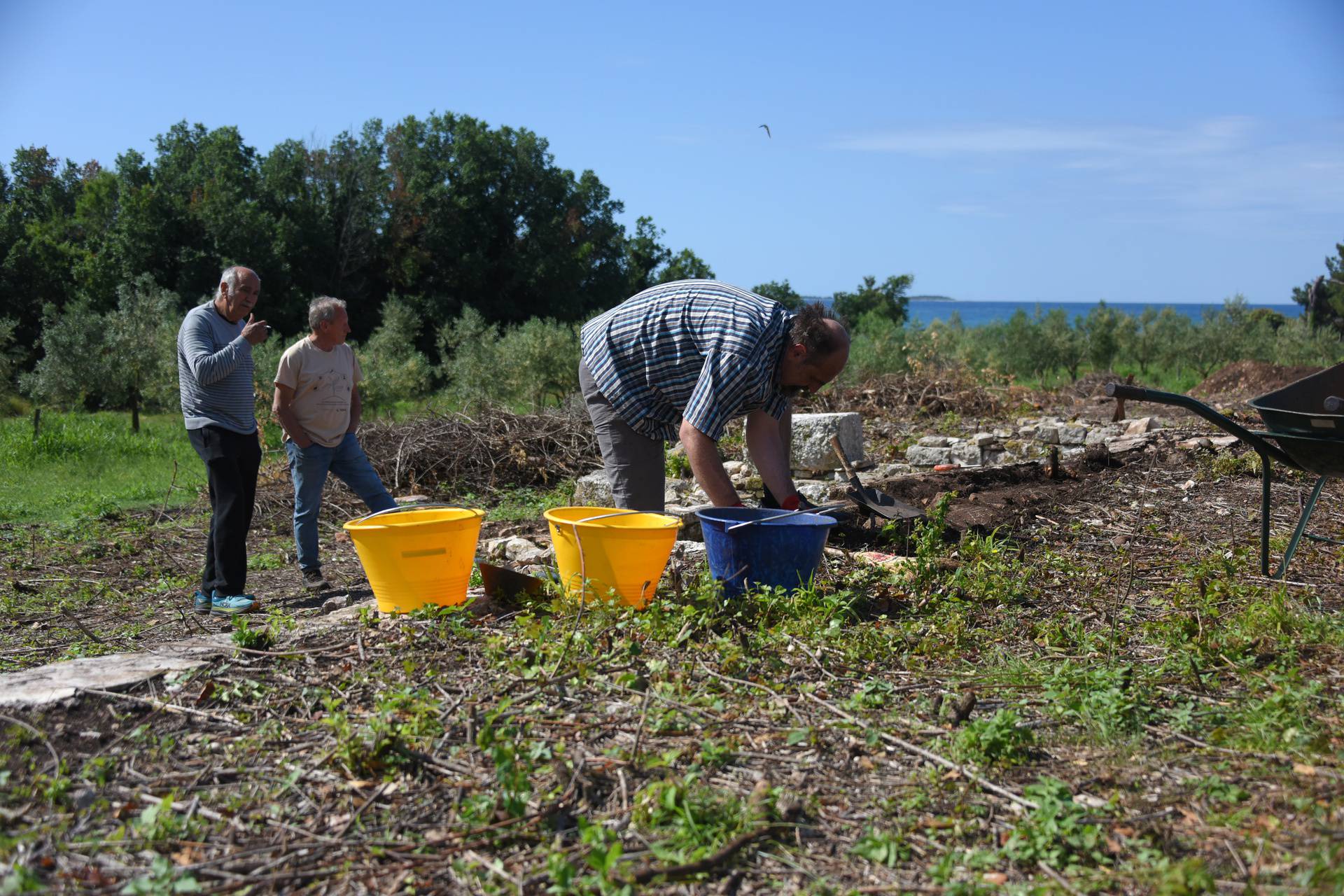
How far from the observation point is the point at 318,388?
4.94 m

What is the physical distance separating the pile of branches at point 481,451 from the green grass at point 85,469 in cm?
185

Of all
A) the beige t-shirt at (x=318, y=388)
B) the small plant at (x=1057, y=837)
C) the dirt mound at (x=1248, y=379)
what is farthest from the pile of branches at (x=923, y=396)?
the small plant at (x=1057, y=837)

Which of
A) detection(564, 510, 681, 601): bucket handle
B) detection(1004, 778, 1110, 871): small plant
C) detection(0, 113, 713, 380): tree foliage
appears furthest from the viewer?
detection(0, 113, 713, 380): tree foliage

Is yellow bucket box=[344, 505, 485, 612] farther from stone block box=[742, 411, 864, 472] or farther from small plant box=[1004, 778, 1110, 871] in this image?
stone block box=[742, 411, 864, 472]

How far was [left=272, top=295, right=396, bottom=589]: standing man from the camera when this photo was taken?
4883 millimetres

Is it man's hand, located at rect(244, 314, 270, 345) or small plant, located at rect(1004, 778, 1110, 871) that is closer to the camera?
small plant, located at rect(1004, 778, 1110, 871)

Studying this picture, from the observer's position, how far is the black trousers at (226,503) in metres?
4.48

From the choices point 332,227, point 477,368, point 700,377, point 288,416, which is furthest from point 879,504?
point 332,227

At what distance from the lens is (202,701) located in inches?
111

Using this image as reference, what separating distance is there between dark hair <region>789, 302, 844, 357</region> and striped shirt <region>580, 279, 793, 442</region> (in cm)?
10

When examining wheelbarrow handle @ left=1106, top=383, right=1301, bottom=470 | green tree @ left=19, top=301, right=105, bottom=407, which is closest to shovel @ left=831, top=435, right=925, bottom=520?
wheelbarrow handle @ left=1106, top=383, right=1301, bottom=470

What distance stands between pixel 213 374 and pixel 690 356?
89.8 inches

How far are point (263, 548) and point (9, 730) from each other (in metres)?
4.34

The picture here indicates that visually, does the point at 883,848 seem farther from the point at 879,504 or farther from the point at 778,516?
the point at 879,504
